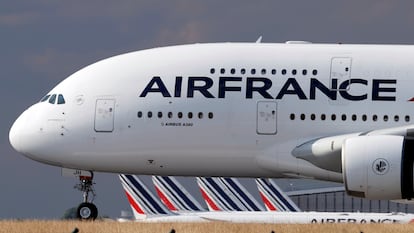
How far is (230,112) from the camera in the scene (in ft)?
107

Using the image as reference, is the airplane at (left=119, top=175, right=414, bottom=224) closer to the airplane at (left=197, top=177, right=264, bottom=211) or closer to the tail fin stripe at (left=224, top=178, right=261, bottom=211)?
the airplane at (left=197, top=177, right=264, bottom=211)

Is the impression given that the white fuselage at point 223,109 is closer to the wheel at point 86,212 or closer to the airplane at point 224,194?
the wheel at point 86,212

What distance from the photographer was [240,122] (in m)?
32.4

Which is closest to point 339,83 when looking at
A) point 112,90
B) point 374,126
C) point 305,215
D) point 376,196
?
point 374,126

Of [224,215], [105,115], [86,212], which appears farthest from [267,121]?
[224,215]

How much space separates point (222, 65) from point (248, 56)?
0.77 m

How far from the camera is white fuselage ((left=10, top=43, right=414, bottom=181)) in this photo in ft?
106

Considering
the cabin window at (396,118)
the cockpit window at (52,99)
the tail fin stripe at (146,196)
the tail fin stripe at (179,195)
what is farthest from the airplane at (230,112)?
the tail fin stripe at (179,195)

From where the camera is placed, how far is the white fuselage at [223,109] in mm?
32438

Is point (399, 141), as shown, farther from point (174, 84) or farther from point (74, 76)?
point (74, 76)

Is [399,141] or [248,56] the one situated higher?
[248,56]

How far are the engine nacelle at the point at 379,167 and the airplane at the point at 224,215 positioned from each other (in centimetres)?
3159

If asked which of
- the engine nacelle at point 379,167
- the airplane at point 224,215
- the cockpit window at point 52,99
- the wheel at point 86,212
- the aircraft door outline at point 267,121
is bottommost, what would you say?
the airplane at point 224,215

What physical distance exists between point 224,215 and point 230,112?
38.0 m
